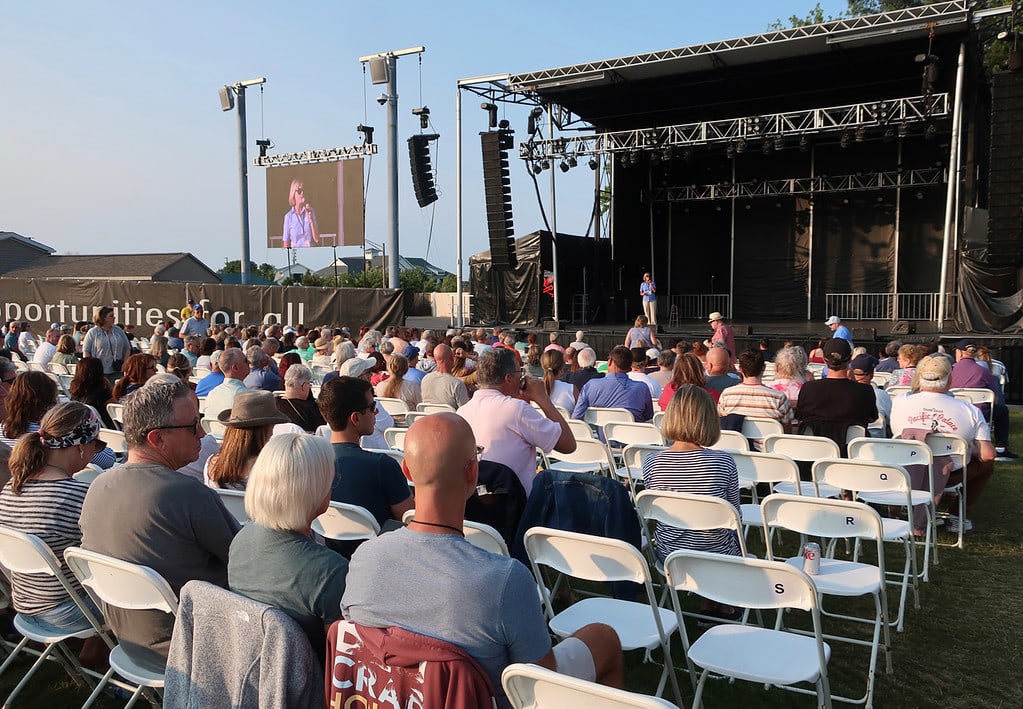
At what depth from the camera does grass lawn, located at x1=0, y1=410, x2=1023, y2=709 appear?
2941 mm

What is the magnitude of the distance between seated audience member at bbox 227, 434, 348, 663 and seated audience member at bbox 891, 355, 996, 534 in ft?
13.3

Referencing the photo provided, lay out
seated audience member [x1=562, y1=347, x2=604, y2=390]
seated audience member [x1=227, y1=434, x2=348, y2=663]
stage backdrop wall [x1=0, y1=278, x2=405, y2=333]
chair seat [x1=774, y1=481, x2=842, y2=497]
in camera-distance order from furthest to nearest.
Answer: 1. stage backdrop wall [x1=0, y1=278, x2=405, y2=333]
2. seated audience member [x1=562, y1=347, x2=604, y2=390]
3. chair seat [x1=774, y1=481, x2=842, y2=497]
4. seated audience member [x1=227, y1=434, x2=348, y2=663]

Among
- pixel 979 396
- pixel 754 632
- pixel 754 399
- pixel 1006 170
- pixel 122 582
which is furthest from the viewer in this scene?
pixel 1006 170

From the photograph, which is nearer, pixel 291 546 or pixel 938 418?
pixel 291 546

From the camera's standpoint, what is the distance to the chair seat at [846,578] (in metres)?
2.86

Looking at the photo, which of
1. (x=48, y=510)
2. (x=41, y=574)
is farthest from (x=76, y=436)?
(x=41, y=574)

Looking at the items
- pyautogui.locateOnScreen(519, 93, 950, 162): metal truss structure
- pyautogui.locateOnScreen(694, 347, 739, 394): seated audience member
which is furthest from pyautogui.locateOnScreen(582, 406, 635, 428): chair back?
pyautogui.locateOnScreen(519, 93, 950, 162): metal truss structure

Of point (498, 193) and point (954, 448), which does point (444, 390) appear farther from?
point (498, 193)

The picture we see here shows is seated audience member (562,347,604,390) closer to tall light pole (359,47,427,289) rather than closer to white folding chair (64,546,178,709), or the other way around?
white folding chair (64,546,178,709)

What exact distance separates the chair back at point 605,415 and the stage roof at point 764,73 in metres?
10.00

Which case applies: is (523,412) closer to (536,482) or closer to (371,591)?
(536,482)

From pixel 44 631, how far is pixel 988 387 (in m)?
7.67

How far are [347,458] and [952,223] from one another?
14937 mm

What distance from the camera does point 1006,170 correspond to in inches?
468
